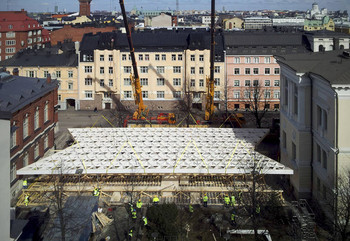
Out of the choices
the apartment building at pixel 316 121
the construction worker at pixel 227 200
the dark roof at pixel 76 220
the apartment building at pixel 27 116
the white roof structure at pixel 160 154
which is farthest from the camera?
the apartment building at pixel 27 116

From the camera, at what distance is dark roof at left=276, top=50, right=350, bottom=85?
62.8 feet

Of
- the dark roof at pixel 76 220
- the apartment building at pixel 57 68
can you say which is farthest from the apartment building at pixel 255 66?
the dark roof at pixel 76 220

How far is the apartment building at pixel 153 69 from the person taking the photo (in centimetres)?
4844

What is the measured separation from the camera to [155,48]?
4872cm

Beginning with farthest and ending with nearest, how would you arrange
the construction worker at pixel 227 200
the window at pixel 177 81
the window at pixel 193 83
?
the window at pixel 177 81, the window at pixel 193 83, the construction worker at pixel 227 200

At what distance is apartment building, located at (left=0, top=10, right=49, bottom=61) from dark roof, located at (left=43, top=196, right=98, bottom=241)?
54738mm

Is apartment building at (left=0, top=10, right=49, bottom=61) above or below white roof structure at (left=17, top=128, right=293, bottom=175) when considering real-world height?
above

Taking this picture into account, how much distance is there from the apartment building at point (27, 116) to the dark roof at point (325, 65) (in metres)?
14.1

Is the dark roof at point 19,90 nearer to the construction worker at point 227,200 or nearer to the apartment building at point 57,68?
the construction worker at point 227,200

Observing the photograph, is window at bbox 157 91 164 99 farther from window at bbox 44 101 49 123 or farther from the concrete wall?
the concrete wall

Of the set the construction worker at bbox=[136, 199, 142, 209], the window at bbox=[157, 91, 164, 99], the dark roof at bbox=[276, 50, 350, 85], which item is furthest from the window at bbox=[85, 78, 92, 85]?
the construction worker at bbox=[136, 199, 142, 209]

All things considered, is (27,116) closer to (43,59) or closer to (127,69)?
(127,69)

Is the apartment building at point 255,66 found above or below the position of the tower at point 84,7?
below

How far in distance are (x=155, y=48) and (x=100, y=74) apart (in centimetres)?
628
